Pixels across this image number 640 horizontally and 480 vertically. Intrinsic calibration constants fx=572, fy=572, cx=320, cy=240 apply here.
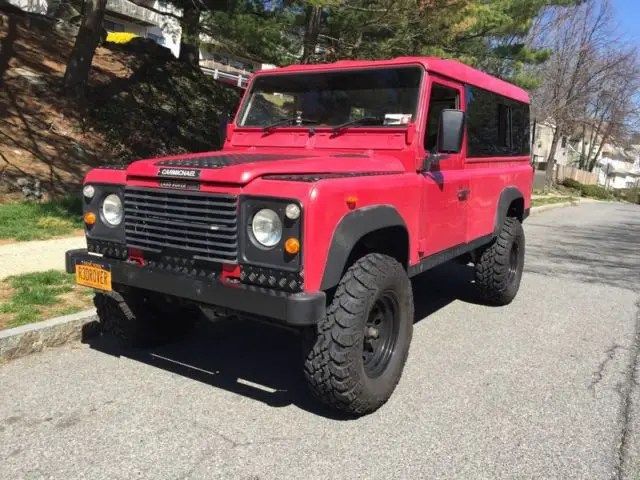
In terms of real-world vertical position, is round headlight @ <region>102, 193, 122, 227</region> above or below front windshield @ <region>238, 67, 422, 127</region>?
below

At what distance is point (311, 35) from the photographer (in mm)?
10625

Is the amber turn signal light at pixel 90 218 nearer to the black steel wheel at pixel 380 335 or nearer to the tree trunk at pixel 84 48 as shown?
the black steel wheel at pixel 380 335

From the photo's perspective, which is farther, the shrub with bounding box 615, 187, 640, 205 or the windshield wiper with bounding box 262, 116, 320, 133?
the shrub with bounding box 615, 187, 640, 205

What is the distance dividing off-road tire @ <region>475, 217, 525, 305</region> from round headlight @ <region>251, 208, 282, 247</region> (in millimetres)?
3354

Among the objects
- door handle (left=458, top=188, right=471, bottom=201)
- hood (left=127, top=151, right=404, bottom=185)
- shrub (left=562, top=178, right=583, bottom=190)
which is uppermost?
hood (left=127, top=151, right=404, bottom=185)

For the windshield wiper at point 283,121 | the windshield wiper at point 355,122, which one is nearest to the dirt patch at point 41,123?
the windshield wiper at point 283,121

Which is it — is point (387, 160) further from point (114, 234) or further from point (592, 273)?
point (592, 273)

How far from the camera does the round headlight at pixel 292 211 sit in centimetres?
282

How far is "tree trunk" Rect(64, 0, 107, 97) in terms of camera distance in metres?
10.4

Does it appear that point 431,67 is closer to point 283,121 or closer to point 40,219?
point 283,121

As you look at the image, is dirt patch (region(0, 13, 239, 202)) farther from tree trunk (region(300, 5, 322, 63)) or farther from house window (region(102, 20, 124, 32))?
house window (region(102, 20, 124, 32))

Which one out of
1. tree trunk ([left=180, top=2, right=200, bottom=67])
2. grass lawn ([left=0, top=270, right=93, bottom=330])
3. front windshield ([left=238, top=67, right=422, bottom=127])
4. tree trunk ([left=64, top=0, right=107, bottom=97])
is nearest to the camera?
front windshield ([left=238, top=67, right=422, bottom=127])

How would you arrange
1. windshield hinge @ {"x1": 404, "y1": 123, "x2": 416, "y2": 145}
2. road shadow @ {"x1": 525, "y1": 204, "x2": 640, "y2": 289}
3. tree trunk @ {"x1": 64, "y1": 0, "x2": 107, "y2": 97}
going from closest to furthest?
windshield hinge @ {"x1": 404, "y1": 123, "x2": 416, "y2": 145} < road shadow @ {"x1": 525, "y1": 204, "x2": 640, "y2": 289} < tree trunk @ {"x1": 64, "y1": 0, "x2": 107, "y2": 97}

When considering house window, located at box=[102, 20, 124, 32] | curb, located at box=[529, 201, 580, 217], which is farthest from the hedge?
house window, located at box=[102, 20, 124, 32]
